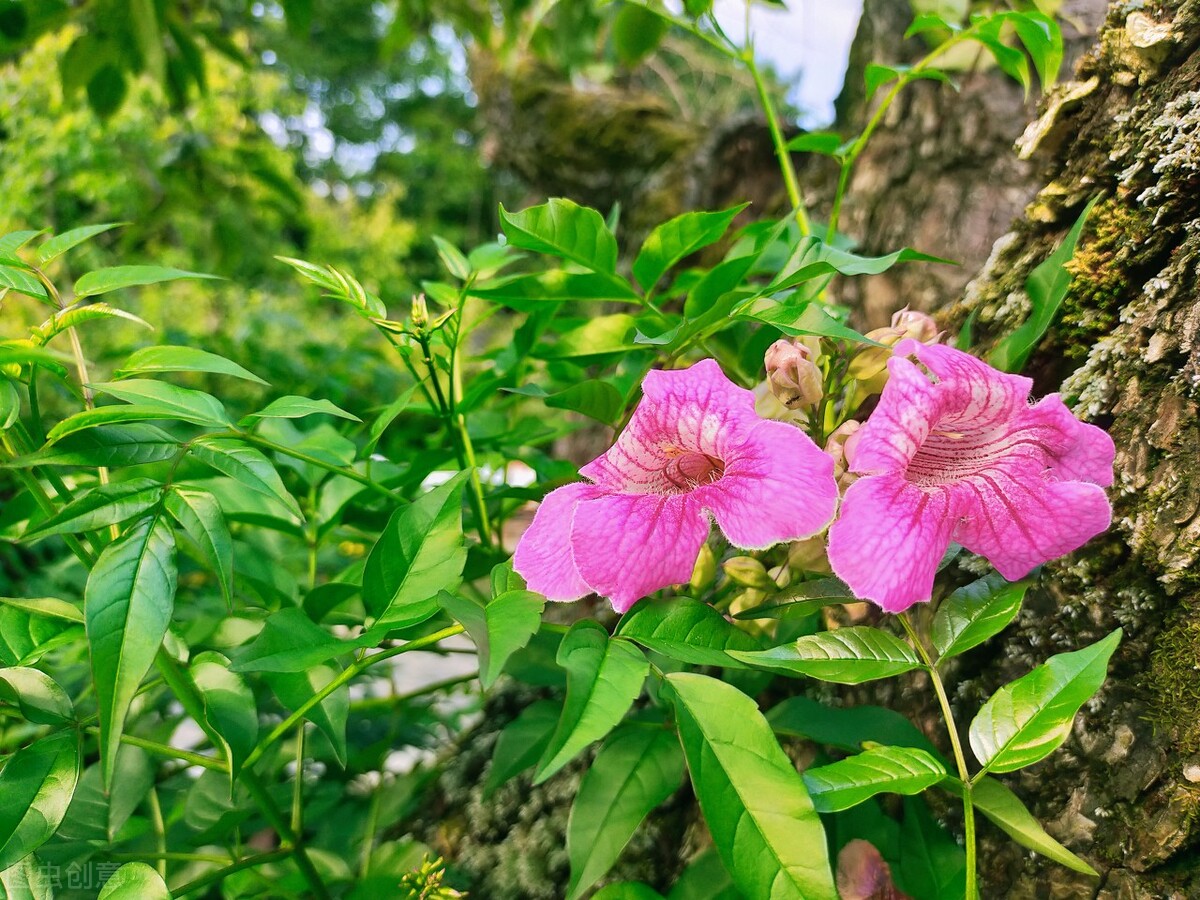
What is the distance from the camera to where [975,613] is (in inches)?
20.1

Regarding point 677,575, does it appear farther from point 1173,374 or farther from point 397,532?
point 1173,374

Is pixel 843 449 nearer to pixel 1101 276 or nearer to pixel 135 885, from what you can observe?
pixel 1101 276

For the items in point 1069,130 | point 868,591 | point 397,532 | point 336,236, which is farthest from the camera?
point 336,236

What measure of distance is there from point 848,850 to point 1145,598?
0.83 feet

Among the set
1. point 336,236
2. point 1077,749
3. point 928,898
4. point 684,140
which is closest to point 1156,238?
point 1077,749

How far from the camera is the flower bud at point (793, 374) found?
1.75ft

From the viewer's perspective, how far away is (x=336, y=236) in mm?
9688

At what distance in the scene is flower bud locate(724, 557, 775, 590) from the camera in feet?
1.82

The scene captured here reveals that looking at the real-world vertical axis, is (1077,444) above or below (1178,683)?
above

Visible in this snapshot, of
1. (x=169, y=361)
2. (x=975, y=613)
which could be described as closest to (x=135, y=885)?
(x=169, y=361)

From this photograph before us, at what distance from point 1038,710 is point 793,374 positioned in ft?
0.78

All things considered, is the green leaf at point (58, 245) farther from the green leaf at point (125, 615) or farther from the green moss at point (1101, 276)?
the green moss at point (1101, 276)

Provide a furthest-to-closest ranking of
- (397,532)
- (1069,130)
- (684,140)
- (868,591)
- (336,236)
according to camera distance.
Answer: (336,236) → (684,140) → (1069,130) → (397,532) → (868,591)

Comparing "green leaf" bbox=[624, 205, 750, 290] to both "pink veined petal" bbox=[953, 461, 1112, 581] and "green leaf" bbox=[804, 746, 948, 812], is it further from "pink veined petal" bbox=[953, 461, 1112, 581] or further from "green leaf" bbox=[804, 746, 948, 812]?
"green leaf" bbox=[804, 746, 948, 812]
